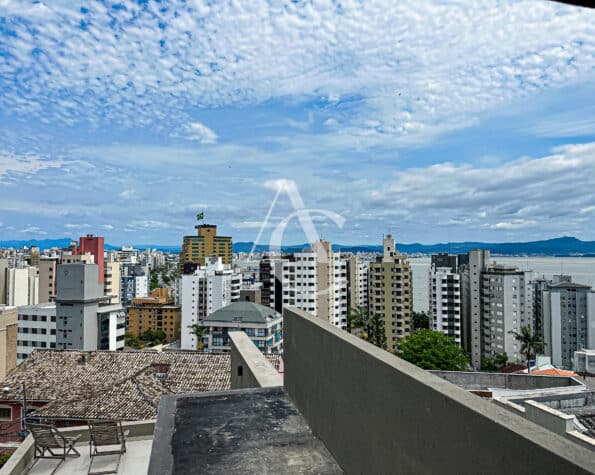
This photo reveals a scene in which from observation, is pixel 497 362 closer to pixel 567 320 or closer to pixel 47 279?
pixel 567 320

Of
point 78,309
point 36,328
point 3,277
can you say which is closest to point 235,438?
point 78,309

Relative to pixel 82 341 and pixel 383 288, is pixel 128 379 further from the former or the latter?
pixel 383 288

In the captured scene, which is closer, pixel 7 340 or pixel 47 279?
pixel 7 340

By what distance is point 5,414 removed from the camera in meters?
14.9

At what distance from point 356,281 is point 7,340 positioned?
33573mm

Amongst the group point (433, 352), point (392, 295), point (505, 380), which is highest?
point (505, 380)

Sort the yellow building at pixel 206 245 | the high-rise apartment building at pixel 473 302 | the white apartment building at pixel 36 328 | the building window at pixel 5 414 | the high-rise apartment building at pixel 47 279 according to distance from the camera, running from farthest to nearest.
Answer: the yellow building at pixel 206 245, the high-rise apartment building at pixel 47 279, the high-rise apartment building at pixel 473 302, the white apartment building at pixel 36 328, the building window at pixel 5 414

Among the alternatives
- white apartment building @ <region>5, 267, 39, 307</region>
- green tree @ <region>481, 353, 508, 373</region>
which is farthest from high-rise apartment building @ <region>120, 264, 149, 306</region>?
green tree @ <region>481, 353, 508, 373</region>

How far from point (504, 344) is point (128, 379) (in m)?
33.3

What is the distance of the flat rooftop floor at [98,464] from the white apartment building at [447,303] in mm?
37752

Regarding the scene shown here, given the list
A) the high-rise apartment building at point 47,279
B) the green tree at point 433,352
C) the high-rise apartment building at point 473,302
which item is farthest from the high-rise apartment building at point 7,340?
the high-rise apartment building at point 473,302

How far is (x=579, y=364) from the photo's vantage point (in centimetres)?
2597

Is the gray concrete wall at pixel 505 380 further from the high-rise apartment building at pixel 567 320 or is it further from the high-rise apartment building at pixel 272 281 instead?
the high-rise apartment building at pixel 272 281

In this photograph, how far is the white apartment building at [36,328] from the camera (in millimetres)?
33406
